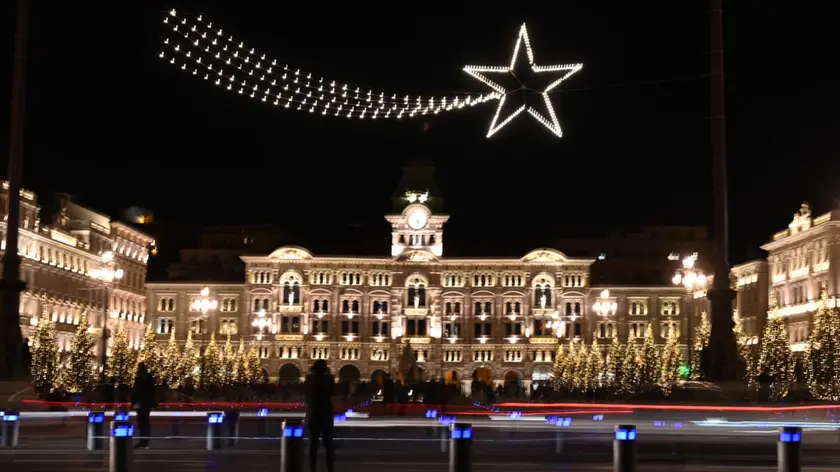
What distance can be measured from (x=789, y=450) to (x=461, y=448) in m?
3.26

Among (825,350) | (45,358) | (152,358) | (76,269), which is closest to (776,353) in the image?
(825,350)

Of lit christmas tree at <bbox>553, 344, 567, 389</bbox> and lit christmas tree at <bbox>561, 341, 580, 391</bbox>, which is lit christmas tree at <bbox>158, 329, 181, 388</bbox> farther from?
lit christmas tree at <bbox>553, 344, 567, 389</bbox>

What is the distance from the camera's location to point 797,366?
64.5 metres

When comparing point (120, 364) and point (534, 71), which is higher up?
point (534, 71)

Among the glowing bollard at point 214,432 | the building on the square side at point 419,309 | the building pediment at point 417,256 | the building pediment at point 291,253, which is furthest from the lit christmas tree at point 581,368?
the glowing bollard at point 214,432

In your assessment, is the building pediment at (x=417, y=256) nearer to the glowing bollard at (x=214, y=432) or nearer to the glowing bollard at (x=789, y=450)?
the glowing bollard at (x=214, y=432)

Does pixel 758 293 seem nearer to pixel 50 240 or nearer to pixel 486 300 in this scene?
pixel 486 300

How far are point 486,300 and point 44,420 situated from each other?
251 feet

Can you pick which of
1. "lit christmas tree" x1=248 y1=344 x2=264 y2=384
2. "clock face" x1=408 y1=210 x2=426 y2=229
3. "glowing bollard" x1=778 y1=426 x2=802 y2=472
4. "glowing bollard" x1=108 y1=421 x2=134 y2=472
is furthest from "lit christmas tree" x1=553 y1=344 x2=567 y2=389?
"glowing bollard" x1=778 y1=426 x2=802 y2=472

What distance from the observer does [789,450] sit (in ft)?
42.9

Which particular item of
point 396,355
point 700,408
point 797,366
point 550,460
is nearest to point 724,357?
point 700,408

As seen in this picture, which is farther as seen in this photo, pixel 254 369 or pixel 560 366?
pixel 560 366

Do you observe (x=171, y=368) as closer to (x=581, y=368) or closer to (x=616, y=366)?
(x=616, y=366)

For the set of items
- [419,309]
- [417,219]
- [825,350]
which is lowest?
[825,350]
